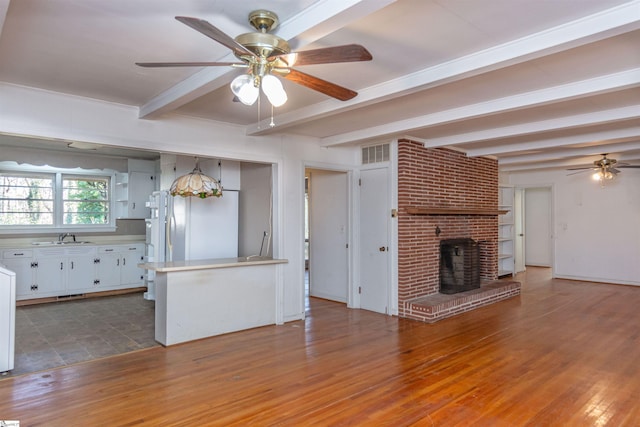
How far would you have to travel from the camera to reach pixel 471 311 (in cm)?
573

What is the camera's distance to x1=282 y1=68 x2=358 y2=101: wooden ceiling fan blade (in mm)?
2369

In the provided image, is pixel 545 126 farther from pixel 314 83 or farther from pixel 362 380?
pixel 362 380

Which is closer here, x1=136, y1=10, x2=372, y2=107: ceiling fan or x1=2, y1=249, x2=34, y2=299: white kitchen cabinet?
x1=136, y1=10, x2=372, y2=107: ceiling fan

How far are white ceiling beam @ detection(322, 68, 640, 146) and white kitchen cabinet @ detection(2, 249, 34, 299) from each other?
17.3 ft

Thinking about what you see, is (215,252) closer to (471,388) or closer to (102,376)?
(102,376)

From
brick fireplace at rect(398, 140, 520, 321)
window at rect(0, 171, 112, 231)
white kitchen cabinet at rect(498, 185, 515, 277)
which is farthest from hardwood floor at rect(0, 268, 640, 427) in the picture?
window at rect(0, 171, 112, 231)

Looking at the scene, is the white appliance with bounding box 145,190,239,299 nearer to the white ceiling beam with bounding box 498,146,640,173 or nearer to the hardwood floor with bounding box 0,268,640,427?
the hardwood floor with bounding box 0,268,640,427

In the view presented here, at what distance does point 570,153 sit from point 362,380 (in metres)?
5.37

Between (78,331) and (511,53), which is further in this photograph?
(78,331)

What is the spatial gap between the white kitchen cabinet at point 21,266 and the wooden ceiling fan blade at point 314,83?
5844 mm

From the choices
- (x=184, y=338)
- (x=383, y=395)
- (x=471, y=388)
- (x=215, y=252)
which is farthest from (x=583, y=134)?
(x=184, y=338)

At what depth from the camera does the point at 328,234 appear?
653 centimetres

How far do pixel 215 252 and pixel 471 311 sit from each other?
3731 millimetres

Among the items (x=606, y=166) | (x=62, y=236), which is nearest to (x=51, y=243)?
(x=62, y=236)
